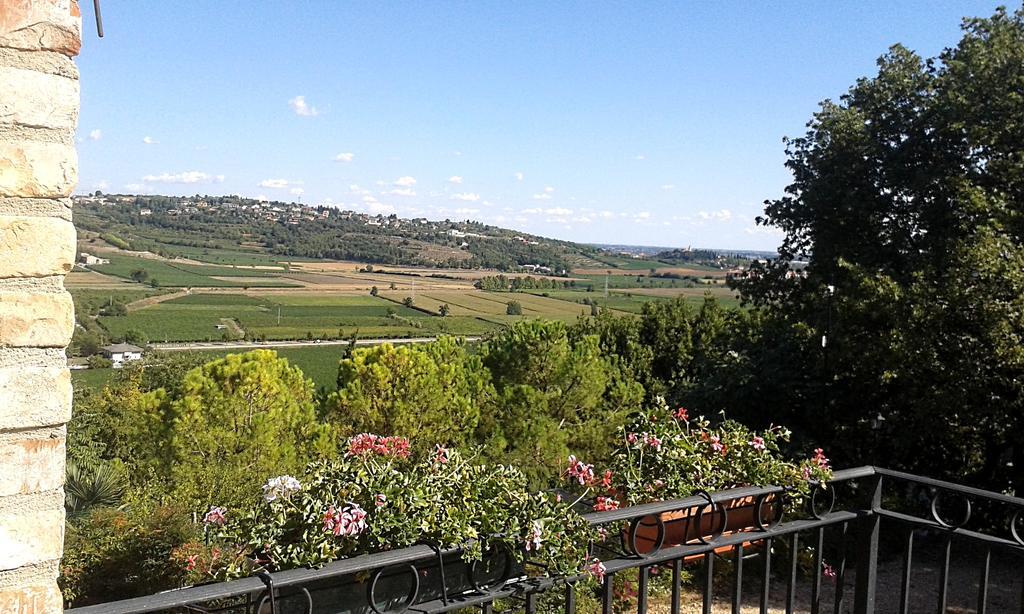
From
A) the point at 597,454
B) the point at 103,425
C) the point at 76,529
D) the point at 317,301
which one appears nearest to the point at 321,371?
the point at 103,425

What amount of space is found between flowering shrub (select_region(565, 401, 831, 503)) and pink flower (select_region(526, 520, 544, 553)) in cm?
56

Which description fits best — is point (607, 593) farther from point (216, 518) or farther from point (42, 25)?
point (42, 25)

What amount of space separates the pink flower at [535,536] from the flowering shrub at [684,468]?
0.56 m

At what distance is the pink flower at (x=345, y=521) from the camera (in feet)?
5.25

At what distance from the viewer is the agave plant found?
11.5 m

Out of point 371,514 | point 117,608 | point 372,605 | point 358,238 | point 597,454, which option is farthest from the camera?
point 358,238

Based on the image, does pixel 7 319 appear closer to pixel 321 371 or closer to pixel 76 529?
pixel 76 529

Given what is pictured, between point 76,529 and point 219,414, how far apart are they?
12.8 ft

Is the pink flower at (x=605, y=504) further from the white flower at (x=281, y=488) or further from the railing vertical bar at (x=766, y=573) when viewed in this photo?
the white flower at (x=281, y=488)

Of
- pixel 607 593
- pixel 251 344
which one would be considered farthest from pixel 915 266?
pixel 251 344

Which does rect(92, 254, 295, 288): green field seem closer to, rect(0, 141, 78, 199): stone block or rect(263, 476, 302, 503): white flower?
rect(263, 476, 302, 503): white flower

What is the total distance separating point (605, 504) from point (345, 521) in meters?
0.88

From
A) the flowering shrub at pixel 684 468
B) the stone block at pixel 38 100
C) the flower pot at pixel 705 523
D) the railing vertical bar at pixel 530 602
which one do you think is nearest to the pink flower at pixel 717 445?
the flowering shrub at pixel 684 468

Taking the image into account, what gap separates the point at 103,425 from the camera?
22547 millimetres
